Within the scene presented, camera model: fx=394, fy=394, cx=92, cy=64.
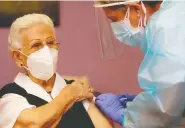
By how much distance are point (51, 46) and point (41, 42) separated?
0.06 meters

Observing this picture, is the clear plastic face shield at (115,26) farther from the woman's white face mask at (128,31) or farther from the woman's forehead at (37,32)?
the woman's forehead at (37,32)

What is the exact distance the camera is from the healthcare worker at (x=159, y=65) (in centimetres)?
156

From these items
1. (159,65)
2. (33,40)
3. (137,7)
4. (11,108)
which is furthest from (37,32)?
Result: (159,65)

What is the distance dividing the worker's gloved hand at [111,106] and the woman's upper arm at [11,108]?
379 millimetres

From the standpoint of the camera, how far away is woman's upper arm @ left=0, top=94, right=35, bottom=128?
5.88 feet

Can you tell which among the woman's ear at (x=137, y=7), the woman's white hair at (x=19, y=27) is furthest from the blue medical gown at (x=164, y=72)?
the woman's white hair at (x=19, y=27)

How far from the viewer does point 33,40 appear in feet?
6.27

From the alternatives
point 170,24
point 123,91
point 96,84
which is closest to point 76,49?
point 96,84

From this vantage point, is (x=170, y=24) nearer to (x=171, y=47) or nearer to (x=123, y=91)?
(x=171, y=47)

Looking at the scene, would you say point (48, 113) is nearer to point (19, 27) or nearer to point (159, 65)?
point (19, 27)

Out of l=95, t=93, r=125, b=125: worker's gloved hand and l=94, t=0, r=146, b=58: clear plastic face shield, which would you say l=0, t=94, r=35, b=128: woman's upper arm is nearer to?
l=95, t=93, r=125, b=125: worker's gloved hand

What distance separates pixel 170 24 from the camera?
5.27 ft

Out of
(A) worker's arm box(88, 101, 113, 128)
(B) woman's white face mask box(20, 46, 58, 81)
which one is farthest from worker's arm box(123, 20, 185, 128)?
(B) woman's white face mask box(20, 46, 58, 81)

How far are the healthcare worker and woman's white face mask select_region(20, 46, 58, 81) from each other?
0.37 m
